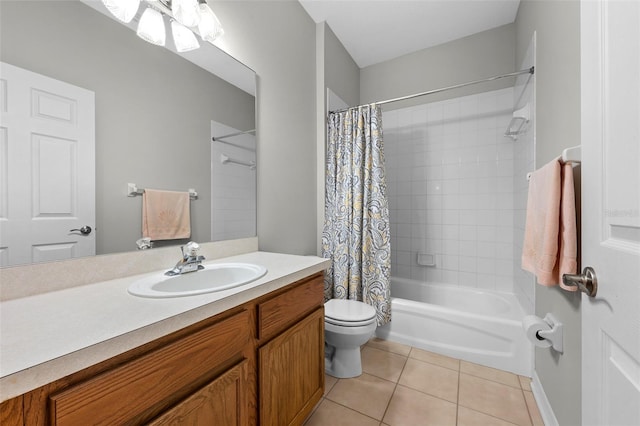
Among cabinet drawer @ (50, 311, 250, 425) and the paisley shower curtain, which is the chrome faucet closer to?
cabinet drawer @ (50, 311, 250, 425)

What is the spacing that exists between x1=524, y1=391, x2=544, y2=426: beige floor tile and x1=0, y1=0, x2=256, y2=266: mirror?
1808mm

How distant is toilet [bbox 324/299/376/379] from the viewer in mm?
1575

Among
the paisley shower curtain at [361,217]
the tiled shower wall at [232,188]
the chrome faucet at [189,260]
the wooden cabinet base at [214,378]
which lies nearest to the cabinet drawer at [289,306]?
the wooden cabinet base at [214,378]

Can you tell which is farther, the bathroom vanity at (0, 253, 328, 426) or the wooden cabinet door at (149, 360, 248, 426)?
the wooden cabinet door at (149, 360, 248, 426)

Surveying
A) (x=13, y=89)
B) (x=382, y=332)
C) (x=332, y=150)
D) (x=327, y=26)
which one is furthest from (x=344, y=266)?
(x=327, y=26)

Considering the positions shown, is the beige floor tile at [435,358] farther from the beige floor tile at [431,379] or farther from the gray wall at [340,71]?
Result: the gray wall at [340,71]

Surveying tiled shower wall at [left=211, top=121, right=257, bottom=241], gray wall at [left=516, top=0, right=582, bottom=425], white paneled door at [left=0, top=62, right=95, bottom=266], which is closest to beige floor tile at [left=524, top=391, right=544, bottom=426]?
gray wall at [left=516, top=0, right=582, bottom=425]

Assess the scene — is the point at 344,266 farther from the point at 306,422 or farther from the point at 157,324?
the point at 157,324

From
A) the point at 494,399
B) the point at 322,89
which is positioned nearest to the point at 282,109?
the point at 322,89

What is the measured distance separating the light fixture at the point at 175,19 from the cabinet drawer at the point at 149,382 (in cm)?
117

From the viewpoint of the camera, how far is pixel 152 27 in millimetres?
1079

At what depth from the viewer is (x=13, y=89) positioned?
75 cm

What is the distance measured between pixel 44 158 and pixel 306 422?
153cm

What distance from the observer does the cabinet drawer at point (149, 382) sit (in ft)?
1.60
